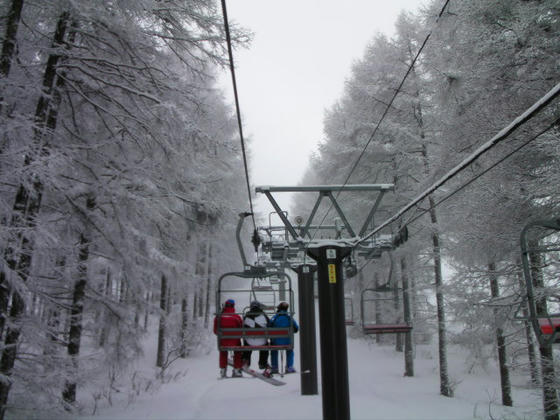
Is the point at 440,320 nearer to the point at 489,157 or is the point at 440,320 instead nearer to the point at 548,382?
the point at 548,382

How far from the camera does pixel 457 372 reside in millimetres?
15125

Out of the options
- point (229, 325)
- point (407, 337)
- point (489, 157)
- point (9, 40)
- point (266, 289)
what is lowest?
point (407, 337)

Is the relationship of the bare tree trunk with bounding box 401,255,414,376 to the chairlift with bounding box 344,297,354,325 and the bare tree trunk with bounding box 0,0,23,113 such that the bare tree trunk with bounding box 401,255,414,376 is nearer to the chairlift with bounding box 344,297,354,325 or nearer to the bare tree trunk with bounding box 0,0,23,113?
the chairlift with bounding box 344,297,354,325

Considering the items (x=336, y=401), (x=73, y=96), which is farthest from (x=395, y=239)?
(x=73, y=96)

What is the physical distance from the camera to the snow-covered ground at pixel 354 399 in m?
9.49

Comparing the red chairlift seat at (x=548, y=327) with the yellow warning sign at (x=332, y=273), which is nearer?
the red chairlift seat at (x=548, y=327)

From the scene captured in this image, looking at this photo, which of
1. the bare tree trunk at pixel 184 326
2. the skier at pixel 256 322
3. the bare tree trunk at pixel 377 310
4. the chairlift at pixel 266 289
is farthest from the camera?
the bare tree trunk at pixel 377 310

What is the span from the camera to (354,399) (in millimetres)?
11125

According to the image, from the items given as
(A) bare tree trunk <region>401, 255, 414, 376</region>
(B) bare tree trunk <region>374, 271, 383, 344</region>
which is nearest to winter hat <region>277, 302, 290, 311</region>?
(A) bare tree trunk <region>401, 255, 414, 376</region>

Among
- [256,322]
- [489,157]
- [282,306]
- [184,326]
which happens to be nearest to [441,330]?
[489,157]

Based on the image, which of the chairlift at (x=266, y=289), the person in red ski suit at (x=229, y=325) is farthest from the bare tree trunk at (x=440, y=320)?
the person in red ski suit at (x=229, y=325)

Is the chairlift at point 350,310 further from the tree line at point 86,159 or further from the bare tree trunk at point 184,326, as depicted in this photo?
the bare tree trunk at point 184,326

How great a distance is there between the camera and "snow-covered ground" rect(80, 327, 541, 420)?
9.49 m

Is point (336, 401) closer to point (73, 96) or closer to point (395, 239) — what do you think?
point (395, 239)
